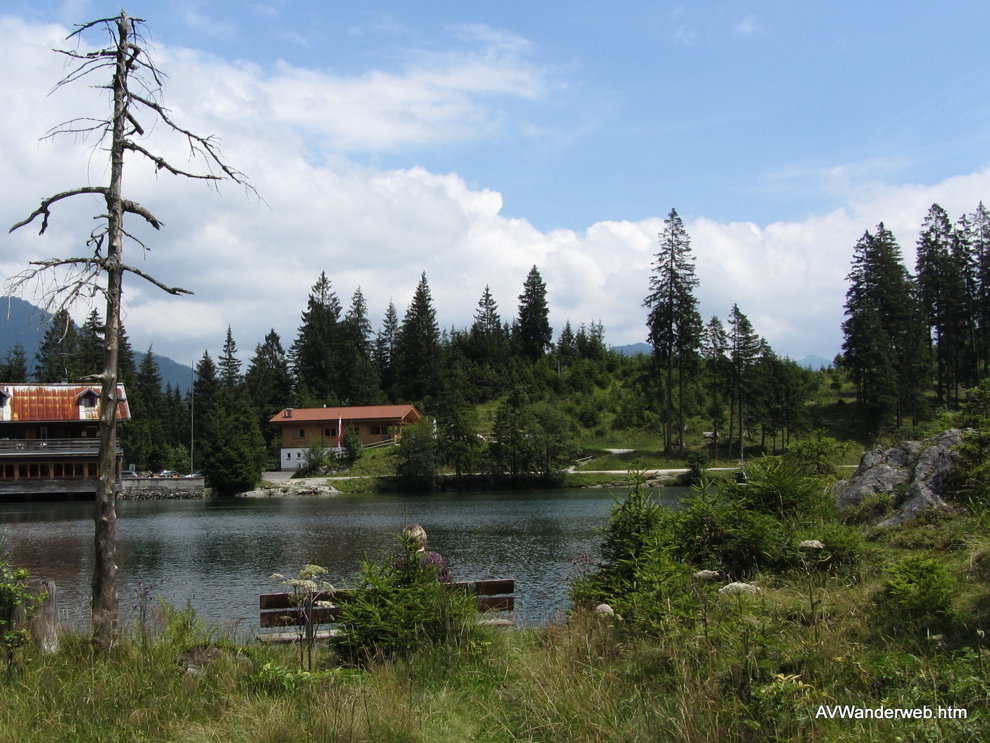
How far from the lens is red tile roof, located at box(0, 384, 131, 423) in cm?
5497

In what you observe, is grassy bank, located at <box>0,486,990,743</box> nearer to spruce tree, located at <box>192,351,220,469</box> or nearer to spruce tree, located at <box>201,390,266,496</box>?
spruce tree, located at <box>201,390,266,496</box>

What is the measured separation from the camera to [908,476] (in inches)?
396

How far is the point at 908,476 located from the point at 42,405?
6129 cm

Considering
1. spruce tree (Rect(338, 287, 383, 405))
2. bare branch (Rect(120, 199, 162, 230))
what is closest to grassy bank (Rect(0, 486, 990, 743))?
bare branch (Rect(120, 199, 162, 230))

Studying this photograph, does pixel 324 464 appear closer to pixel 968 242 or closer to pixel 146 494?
pixel 146 494

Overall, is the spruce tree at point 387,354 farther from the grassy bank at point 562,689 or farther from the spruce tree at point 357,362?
the grassy bank at point 562,689

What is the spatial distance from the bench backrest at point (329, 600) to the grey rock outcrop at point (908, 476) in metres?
4.98

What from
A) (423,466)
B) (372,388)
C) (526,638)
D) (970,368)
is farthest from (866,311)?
(526,638)

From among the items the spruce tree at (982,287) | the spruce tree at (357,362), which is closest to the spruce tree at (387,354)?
the spruce tree at (357,362)

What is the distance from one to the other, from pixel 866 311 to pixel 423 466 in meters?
38.3

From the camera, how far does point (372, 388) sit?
289 feet

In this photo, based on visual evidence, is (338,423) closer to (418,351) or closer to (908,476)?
(418,351)

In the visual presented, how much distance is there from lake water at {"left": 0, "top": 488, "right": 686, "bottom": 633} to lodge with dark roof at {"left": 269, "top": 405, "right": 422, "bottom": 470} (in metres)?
25.3

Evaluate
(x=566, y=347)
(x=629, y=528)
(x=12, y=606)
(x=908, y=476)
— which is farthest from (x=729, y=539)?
(x=566, y=347)
